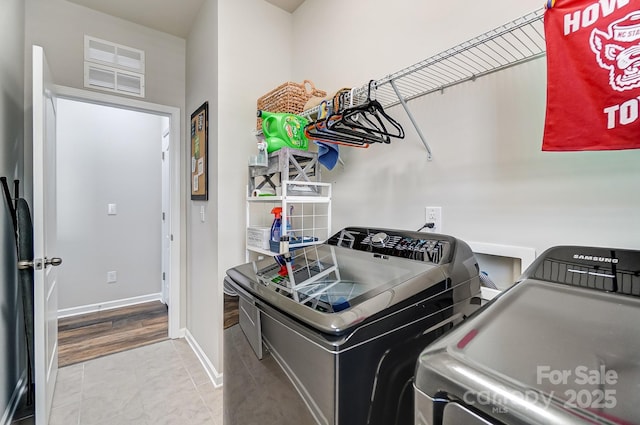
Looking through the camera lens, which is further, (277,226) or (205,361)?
(205,361)

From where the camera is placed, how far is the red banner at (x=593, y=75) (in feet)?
2.35

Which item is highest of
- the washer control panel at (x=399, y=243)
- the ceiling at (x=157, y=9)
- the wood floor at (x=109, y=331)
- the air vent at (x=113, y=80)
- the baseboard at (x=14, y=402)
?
the ceiling at (x=157, y=9)

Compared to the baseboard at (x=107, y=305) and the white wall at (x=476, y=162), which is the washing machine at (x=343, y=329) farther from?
the baseboard at (x=107, y=305)

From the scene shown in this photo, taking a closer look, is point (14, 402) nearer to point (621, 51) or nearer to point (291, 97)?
point (291, 97)

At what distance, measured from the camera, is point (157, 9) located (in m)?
2.36

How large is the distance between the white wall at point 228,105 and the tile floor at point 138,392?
22 cm

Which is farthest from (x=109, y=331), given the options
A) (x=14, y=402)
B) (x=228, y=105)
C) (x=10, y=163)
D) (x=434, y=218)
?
(x=434, y=218)

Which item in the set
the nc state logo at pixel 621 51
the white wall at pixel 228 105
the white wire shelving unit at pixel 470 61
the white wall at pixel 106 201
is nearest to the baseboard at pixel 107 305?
the white wall at pixel 106 201

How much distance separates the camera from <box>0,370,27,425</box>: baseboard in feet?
5.33

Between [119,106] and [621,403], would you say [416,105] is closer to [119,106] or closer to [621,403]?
[621,403]

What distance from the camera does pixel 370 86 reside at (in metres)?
1.30

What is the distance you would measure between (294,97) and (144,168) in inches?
106

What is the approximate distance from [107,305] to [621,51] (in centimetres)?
444

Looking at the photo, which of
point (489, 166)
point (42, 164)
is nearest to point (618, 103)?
point (489, 166)
